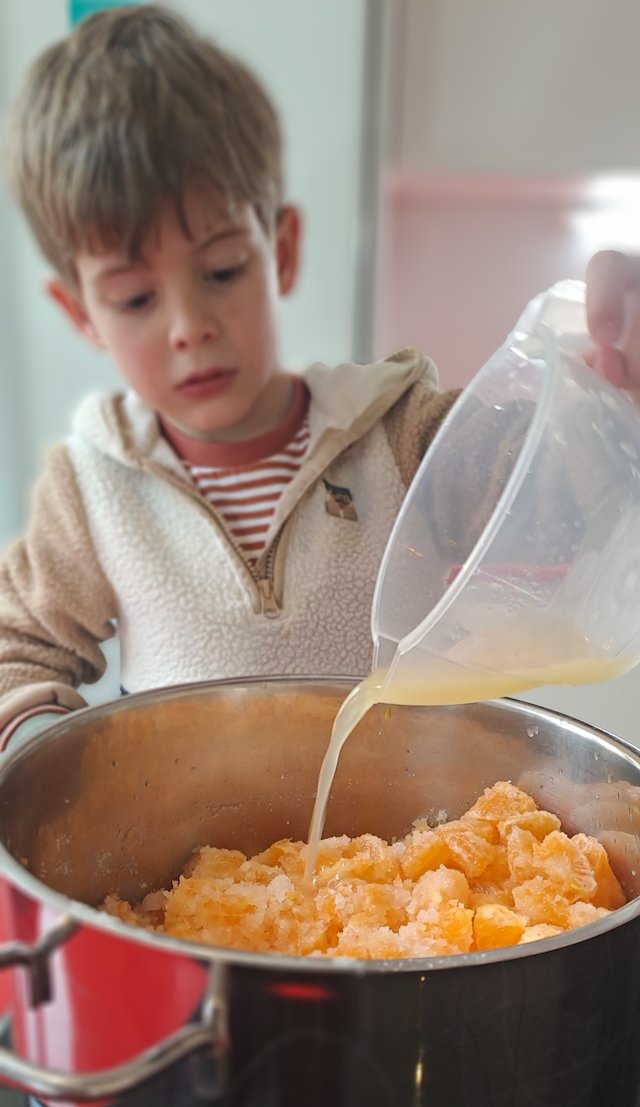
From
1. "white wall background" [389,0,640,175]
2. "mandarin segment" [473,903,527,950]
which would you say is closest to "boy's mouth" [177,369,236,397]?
"mandarin segment" [473,903,527,950]

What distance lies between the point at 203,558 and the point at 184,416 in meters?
0.12

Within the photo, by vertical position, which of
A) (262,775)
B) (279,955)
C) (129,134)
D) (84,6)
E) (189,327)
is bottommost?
(262,775)

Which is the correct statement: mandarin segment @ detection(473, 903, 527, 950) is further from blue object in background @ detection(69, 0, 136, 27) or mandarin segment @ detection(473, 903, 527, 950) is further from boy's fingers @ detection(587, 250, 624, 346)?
blue object in background @ detection(69, 0, 136, 27)

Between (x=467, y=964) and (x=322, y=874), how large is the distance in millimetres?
236

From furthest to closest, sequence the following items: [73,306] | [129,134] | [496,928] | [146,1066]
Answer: [73,306] → [129,134] → [496,928] → [146,1066]

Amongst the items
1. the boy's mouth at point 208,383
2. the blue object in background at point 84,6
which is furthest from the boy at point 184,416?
the blue object in background at point 84,6

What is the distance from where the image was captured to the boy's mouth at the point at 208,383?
799 millimetres

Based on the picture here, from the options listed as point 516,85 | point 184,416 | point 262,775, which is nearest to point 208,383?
point 184,416

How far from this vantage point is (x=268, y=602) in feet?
2.63

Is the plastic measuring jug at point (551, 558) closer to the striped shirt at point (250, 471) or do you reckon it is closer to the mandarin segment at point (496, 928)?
the mandarin segment at point (496, 928)

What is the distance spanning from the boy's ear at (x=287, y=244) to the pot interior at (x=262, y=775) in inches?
17.2

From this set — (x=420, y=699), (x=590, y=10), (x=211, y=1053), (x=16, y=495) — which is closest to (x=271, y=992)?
(x=211, y=1053)

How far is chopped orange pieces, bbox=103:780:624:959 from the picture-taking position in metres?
0.45

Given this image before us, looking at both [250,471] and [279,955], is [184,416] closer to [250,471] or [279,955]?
[250,471]
